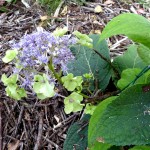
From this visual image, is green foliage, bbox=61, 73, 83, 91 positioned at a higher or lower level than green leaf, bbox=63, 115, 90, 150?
higher

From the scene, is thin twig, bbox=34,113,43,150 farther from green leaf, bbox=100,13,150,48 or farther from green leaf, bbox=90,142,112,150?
green leaf, bbox=100,13,150,48

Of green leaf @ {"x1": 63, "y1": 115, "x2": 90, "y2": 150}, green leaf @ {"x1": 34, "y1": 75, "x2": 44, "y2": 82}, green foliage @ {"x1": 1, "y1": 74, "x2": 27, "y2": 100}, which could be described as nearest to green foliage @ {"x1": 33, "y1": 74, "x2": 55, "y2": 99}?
green leaf @ {"x1": 34, "y1": 75, "x2": 44, "y2": 82}

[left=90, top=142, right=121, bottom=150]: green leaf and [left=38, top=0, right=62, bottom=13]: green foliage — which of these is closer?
[left=90, top=142, right=121, bottom=150]: green leaf

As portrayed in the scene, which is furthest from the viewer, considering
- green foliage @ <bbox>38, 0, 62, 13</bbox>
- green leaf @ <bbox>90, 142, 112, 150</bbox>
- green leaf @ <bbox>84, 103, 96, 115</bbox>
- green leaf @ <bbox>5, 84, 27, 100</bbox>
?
green foliage @ <bbox>38, 0, 62, 13</bbox>

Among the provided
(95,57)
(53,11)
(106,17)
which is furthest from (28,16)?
(95,57)

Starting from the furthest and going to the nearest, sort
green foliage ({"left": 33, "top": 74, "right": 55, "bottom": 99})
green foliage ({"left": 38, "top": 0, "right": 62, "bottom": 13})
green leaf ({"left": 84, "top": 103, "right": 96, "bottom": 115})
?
green foliage ({"left": 38, "top": 0, "right": 62, "bottom": 13}) < green leaf ({"left": 84, "top": 103, "right": 96, "bottom": 115}) < green foliage ({"left": 33, "top": 74, "right": 55, "bottom": 99})

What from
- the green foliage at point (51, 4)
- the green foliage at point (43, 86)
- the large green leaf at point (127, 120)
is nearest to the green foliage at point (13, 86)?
the green foliage at point (43, 86)

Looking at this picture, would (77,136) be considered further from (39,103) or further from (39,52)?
(39,52)

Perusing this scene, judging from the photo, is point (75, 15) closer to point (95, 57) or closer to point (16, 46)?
point (95, 57)

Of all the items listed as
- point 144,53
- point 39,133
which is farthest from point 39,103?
point 144,53
